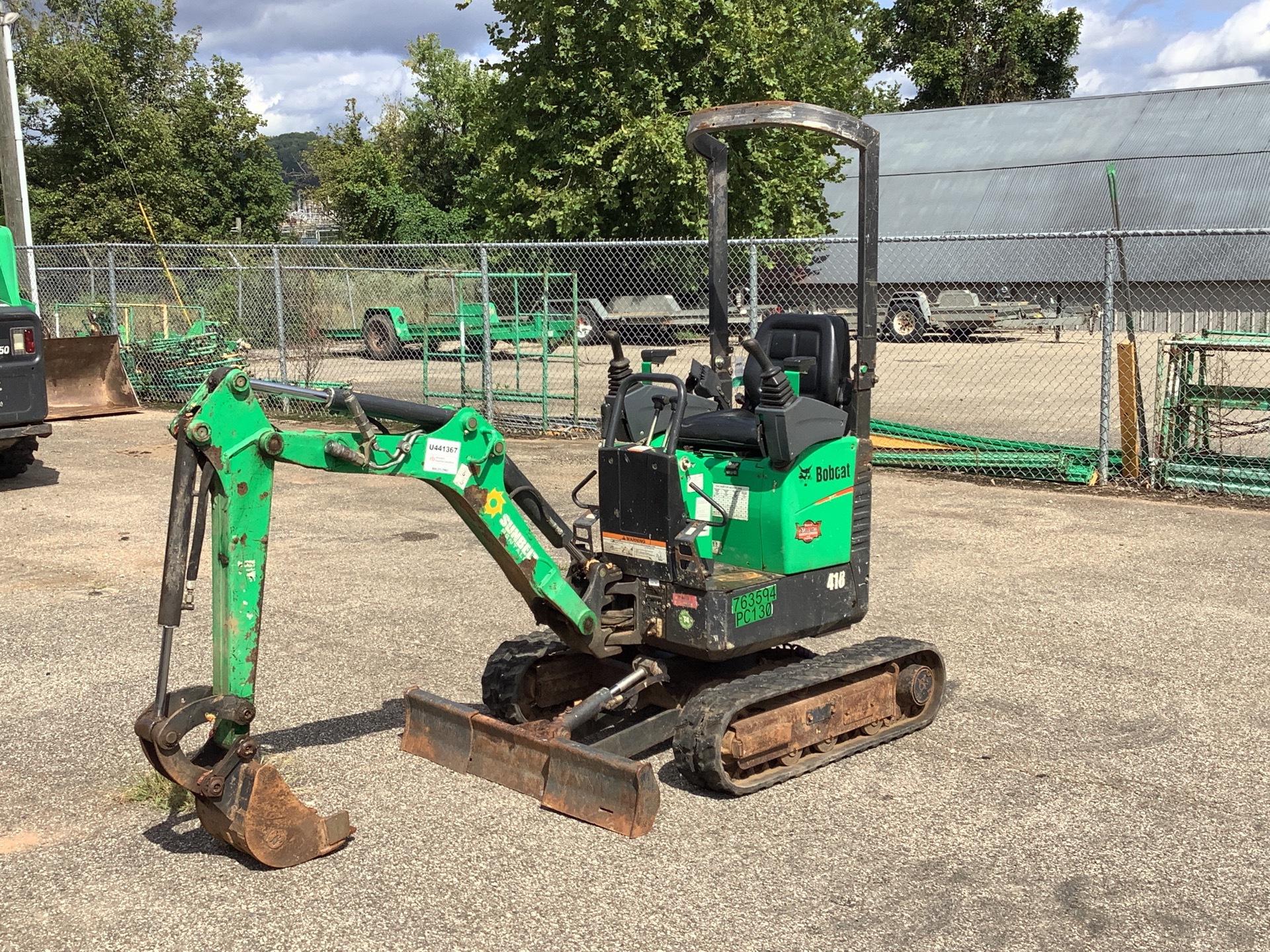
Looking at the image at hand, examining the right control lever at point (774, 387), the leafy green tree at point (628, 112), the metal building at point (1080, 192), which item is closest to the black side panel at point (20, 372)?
the right control lever at point (774, 387)

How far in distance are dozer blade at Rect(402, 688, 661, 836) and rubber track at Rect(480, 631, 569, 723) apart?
32 centimetres

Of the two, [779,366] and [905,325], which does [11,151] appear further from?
[905,325]

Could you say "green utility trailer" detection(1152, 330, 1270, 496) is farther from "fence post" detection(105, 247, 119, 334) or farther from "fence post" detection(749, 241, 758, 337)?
"fence post" detection(105, 247, 119, 334)

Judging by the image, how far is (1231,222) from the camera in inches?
1283

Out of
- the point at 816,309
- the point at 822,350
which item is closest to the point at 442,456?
the point at 822,350

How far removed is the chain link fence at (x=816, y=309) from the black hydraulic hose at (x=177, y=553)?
2012 millimetres

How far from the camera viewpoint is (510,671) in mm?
5367

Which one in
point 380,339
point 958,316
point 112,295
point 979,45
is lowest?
point 380,339

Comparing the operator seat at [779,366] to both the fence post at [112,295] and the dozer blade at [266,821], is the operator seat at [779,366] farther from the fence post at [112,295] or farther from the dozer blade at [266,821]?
the fence post at [112,295]

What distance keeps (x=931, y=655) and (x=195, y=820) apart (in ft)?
10.2

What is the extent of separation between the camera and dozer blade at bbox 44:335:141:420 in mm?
15727

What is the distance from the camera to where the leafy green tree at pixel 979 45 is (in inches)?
2073

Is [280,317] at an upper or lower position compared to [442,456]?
upper

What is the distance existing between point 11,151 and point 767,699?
18.6m
